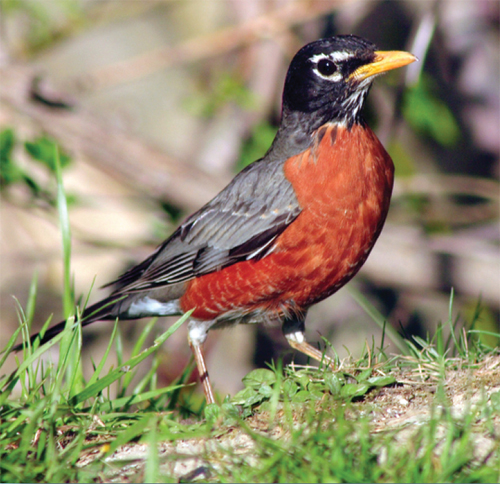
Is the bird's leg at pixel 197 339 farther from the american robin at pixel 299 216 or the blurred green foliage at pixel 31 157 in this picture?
the blurred green foliage at pixel 31 157

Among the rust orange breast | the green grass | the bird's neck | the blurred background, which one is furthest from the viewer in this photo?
the blurred background

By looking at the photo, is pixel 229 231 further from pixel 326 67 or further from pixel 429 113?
pixel 429 113

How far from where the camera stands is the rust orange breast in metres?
3.32

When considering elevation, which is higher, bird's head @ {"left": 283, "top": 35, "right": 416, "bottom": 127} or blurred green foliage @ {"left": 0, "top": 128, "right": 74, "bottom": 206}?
bird's head @ {"left": 283, "top": 35, "right": 416, "bottom": 127}

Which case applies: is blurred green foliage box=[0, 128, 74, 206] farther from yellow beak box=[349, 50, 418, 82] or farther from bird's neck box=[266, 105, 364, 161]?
yellow beak box=[349, 50, 418, 82]

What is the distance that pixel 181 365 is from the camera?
20.1ft

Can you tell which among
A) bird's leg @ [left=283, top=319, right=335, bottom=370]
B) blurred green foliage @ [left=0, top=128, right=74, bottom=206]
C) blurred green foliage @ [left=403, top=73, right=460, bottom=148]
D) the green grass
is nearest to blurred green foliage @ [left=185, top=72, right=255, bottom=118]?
blurred green foliage @ [left=403, top=73, right=460, bottom=148]

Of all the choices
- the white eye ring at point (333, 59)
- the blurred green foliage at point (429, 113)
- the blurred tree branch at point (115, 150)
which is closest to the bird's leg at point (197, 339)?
the white eye ring at point (333, 59)

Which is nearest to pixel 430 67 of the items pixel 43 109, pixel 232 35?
pixel 232 35

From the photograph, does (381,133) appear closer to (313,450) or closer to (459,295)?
(459,295)

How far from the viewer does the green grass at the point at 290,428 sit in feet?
7.06

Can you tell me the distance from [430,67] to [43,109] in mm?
3846

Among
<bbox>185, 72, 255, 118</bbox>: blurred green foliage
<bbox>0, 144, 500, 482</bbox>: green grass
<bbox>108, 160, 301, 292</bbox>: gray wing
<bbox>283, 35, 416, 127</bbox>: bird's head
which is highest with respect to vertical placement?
<bbox>283, 35, 416, 127</bbox>: bird's head

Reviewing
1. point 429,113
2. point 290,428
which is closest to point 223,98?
point 429,113
